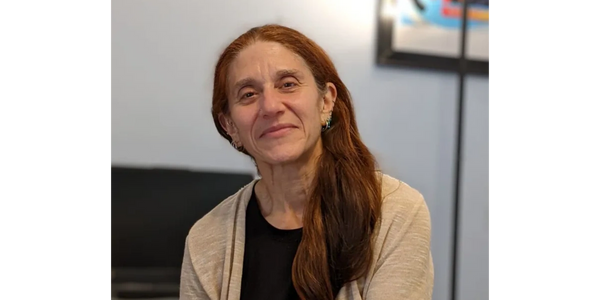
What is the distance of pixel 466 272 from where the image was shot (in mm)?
1661

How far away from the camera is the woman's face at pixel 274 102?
92 centimetres

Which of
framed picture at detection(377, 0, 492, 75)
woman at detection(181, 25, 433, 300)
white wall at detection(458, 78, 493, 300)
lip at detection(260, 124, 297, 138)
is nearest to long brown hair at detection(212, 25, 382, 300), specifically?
woman at detection(181, 25, 433, 300)

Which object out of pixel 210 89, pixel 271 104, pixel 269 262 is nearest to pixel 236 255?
pixel 269 262

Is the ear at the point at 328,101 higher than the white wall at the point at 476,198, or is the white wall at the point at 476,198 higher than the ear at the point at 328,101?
the ear at the point at 328,101

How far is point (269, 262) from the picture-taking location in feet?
3.19

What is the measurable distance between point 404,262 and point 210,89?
813 mm

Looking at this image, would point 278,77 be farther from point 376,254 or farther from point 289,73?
point 376,254

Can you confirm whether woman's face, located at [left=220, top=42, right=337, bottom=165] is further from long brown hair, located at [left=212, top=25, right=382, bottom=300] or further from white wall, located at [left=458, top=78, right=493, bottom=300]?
white wall, located at [left=458, top=78, right=493, bottom=300]

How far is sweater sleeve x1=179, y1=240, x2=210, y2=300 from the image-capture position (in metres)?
1.00

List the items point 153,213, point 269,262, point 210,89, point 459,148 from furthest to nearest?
point 459,148, point 210,89, point 153,213, point 269,262

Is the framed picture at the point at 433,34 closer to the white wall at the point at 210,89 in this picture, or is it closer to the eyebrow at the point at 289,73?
the white wall at the point at 210,89

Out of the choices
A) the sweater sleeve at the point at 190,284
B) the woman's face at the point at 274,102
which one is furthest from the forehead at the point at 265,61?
the sweater sleeve at the point at 190,284

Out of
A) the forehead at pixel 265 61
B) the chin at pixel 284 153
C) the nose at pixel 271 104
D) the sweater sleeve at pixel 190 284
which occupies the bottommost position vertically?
the sweater sleeve at pixel 190 284
